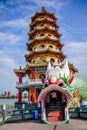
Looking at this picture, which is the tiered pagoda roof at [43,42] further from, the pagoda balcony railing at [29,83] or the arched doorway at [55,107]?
the arched doorway at [55,107]

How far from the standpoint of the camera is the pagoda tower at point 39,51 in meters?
28.9

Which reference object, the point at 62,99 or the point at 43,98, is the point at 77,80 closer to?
the point at 62,99

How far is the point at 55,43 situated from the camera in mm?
32656

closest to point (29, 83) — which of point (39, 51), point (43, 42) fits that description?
point (39, 51)

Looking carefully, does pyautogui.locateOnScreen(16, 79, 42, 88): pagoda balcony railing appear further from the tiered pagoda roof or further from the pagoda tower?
the tiered pagoda roof

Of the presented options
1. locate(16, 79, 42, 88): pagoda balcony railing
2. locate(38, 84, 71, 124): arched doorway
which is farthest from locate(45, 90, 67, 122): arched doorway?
locate(16, 79, 42, 88): pagoda balcony railing

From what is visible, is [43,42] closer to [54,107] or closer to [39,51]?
[39,51]

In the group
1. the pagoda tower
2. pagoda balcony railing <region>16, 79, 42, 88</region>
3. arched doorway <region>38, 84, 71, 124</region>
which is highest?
the pagoda tower

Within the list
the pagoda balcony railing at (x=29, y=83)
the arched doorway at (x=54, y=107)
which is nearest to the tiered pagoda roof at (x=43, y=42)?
the pagoda balcony railing at (x=29, y=83)

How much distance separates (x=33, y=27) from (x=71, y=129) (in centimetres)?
2673

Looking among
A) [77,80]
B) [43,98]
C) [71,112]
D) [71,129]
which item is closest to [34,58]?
[77,80]

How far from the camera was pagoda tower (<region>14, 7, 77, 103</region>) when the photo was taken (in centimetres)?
2891

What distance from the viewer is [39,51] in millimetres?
30672

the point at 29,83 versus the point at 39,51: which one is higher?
the point at 39,51
